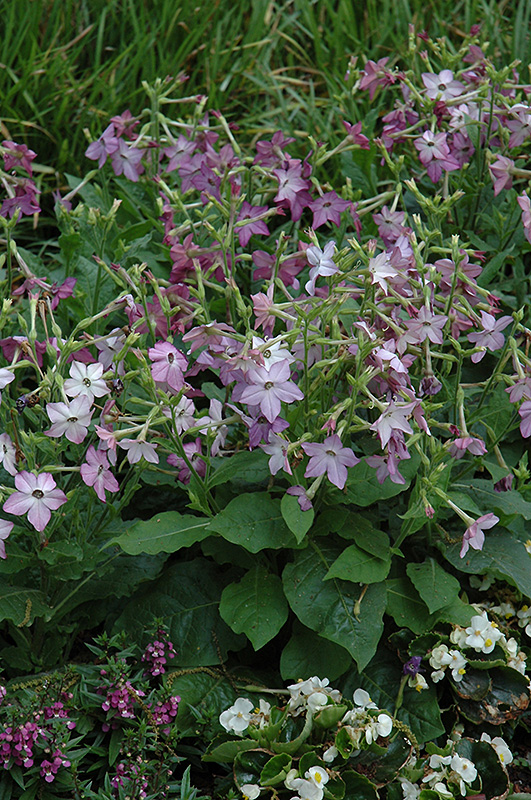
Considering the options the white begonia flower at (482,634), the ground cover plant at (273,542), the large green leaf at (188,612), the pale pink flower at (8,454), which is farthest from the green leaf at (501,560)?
the pale pink flower at (8,454)

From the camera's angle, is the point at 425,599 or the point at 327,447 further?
the point at 425,599

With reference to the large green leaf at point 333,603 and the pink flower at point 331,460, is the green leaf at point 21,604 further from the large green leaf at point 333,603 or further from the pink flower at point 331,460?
the pink flower at point 331,460

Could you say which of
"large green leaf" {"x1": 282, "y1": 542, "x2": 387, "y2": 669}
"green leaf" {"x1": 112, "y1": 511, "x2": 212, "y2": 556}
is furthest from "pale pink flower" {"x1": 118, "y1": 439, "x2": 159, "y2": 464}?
"large green leaf" {"x1": 282, "y1": 542, "x2": 387, "y2": 669}

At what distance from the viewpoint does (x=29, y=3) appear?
13.3ft

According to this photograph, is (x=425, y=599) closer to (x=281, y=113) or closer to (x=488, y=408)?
(x=488, y=408)

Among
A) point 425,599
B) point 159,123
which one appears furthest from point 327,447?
point 159,123

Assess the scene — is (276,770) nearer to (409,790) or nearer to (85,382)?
(409,790)

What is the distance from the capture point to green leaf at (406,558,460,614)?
196cm

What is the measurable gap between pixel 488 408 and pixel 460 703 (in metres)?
0.74

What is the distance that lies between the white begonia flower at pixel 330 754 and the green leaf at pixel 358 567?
0.35m

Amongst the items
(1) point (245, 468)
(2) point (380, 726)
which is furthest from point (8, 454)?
(2) point (380, 726)

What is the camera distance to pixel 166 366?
5.82 ft

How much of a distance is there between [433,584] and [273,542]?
1.30 feet

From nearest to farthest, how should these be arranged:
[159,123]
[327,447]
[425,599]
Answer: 1. [327,447]
2. [425,599]
3. [159,123]
